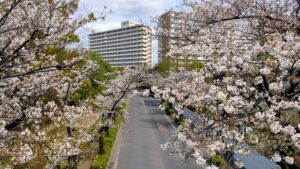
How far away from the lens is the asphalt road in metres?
20.1

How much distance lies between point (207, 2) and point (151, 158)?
1351 cm

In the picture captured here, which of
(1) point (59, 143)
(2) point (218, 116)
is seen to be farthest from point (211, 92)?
(1) point (59, 143)

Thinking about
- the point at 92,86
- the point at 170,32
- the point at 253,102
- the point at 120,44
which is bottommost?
the point at 92,86

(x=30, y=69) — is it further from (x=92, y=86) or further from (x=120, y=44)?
(x=120, y=44)

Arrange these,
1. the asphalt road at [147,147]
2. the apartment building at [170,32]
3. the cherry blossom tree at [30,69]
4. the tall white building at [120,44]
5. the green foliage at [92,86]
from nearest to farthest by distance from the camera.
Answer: the cherry blossom tree at [30,69], the apartment building at [170,32], the asphalt road at [147,147], the green foliage at [92,86], the tall white building at [120,44]

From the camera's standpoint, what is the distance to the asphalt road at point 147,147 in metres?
20.1

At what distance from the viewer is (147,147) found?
25234 mm

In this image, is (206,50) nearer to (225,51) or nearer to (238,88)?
(225,51)

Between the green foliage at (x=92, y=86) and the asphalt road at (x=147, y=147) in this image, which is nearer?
the asphalt road at (x=147, y=147)

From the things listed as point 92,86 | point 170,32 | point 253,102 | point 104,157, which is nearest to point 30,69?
point 253,102

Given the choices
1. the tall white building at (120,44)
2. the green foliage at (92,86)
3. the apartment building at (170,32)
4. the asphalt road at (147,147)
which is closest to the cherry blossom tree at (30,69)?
the apartment building at (170,32)

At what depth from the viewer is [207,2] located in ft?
33.6

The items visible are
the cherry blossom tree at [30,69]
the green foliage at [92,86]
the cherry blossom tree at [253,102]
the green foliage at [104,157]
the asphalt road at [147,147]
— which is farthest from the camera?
the green foliage at [92,86]

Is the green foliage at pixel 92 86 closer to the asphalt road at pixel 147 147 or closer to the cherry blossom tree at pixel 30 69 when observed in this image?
the asphalt road at pixel 147 147
